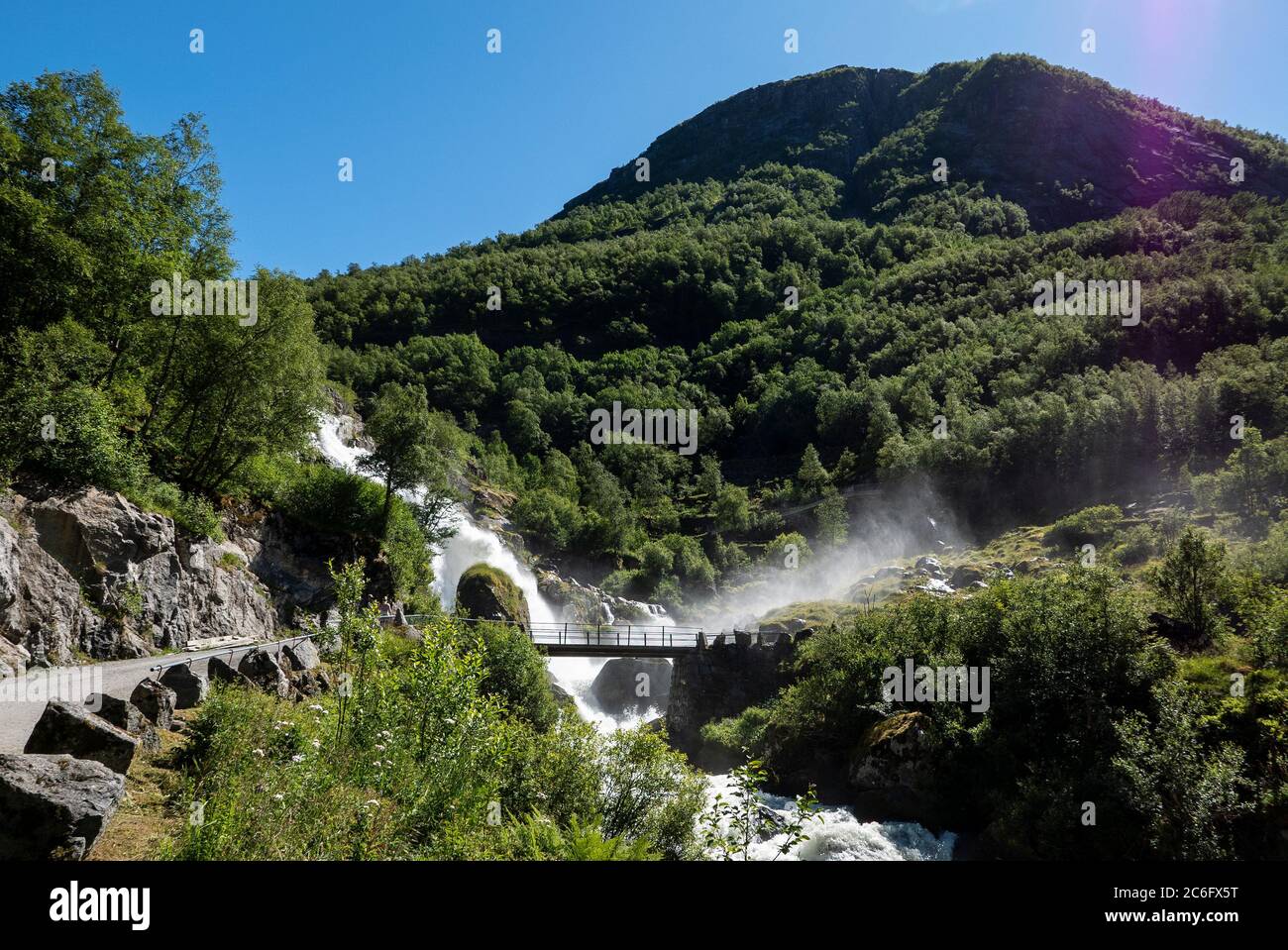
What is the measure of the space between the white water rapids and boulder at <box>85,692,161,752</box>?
11490 millimetres

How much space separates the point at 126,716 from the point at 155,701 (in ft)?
4.84

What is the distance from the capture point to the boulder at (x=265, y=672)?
17.8m

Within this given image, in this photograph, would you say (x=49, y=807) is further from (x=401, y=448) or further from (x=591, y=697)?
(x=591, y=697)

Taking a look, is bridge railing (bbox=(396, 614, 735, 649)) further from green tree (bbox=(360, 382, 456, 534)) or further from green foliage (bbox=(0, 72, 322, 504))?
green foliage (bbox=(0, 72, 322, 504))

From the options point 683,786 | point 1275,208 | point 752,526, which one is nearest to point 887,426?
point 752,526

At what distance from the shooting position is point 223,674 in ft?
55.2

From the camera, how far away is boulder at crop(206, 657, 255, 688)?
16547 mm

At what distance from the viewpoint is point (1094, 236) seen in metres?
149
